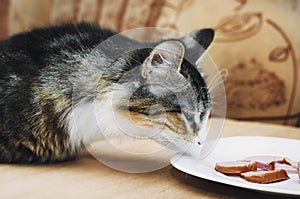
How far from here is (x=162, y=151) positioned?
44.8 inches

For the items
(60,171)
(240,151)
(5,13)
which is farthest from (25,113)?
(5,13)

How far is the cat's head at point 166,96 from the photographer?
926 mm

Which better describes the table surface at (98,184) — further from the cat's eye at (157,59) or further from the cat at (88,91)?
the cat's eye at (157,59)

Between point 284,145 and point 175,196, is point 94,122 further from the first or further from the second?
point 284,145

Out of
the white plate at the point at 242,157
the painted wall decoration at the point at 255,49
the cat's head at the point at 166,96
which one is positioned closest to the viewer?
the white plate at the point at 242,157

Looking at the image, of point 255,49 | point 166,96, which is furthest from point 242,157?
point 255,49

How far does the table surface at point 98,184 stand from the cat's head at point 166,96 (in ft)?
0.27

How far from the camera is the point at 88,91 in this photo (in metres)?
1.01

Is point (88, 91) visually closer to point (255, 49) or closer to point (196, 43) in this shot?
point (196, 43)

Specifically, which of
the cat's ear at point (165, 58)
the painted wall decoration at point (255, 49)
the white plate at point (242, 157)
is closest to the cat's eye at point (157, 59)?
the cat's ear at point (165, 58)

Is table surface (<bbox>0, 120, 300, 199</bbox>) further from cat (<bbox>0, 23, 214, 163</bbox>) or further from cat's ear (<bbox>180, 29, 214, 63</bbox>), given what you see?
cat's ear (<bbox>180, 29, 214, 63</bbox>)

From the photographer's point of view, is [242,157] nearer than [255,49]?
Yes

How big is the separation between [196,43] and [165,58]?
174mm

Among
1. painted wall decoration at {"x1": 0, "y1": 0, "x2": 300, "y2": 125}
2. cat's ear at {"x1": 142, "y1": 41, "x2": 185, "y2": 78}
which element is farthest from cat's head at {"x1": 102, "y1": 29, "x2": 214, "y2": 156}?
painted wall decoration at {"x1": 0, "y1": 0, "x2": 300, "y2": 125}
